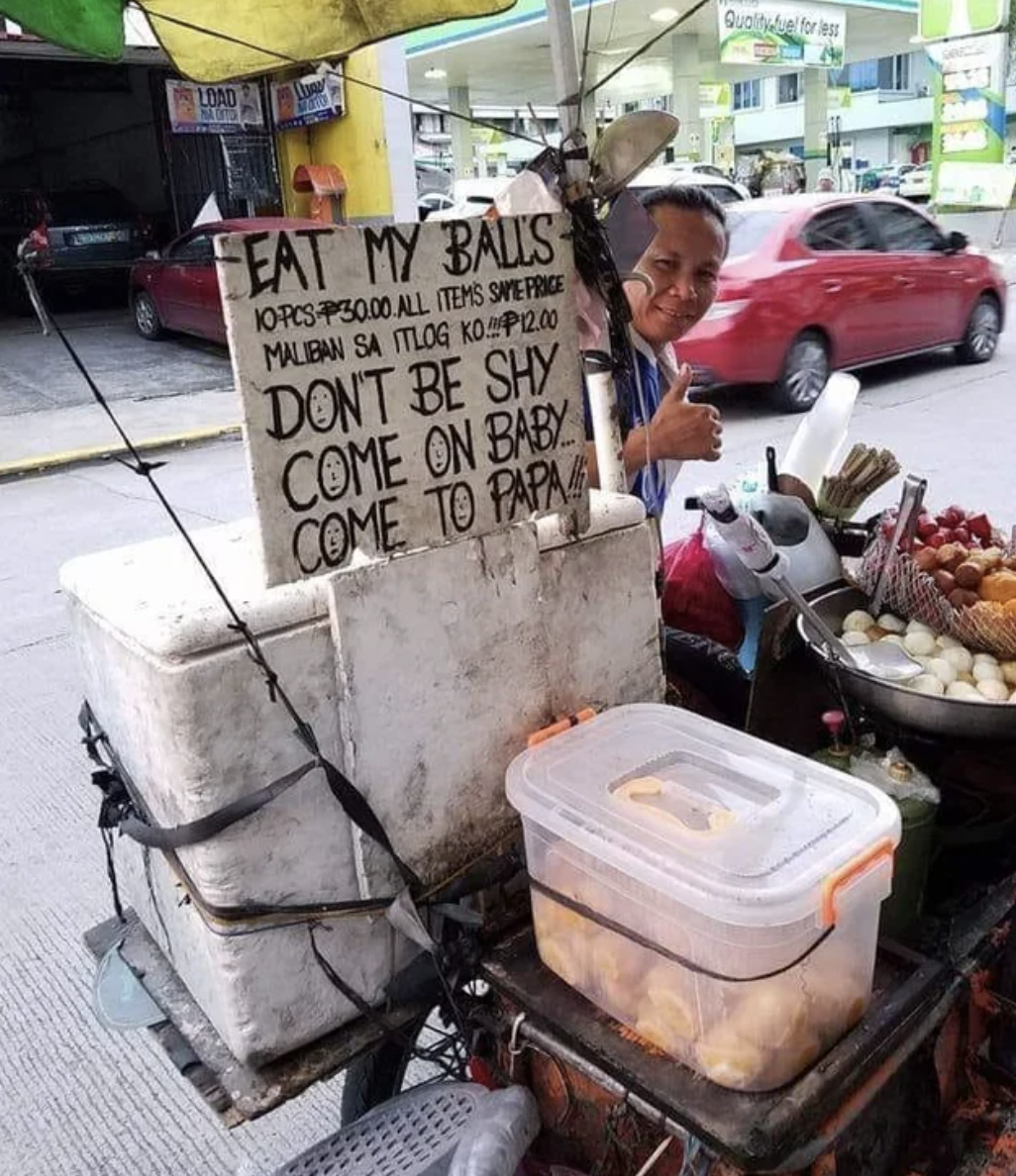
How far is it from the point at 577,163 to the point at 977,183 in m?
17.7

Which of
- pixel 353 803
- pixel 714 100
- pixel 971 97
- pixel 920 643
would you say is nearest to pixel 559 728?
pixel 353 803

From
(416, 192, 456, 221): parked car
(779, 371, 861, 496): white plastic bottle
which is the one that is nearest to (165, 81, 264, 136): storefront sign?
(416, 192, 456, 221): parked car

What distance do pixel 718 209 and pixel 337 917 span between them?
2018 millimetres

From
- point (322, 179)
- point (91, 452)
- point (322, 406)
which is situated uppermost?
point (322, 179)

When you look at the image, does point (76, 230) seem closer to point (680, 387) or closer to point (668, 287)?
point (668, 287)

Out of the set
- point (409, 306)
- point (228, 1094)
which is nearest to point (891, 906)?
point (228, 1094)

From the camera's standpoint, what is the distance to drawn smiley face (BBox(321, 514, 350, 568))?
1436 mm

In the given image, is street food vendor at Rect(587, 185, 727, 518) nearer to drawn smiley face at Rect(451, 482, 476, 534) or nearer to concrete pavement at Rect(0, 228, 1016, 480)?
drawn smiley face at Rect(451, 482, 476, 534)

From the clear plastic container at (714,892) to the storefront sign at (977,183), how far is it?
17644mm

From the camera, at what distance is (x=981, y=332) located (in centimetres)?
1092

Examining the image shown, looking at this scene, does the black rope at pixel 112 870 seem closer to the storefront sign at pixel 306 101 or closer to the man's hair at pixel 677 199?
the man's hair at pixel 677 199

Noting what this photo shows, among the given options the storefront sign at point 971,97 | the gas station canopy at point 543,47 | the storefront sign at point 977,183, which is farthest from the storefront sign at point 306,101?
the storefront sign at point 977,183

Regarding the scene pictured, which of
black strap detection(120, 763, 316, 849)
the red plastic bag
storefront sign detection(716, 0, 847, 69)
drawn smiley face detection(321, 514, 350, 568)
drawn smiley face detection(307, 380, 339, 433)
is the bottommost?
the red plastic bag

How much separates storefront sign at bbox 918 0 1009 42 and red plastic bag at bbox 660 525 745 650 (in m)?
15.0
